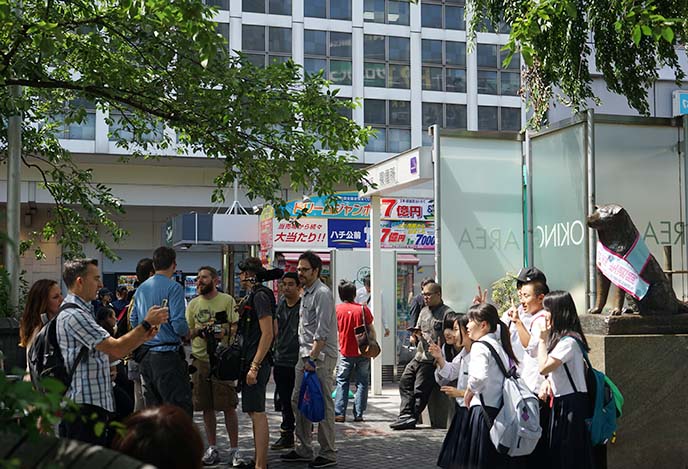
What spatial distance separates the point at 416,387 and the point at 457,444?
395cm

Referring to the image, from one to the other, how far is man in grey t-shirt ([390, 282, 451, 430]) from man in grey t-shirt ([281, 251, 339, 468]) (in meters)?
2.17

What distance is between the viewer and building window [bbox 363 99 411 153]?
34.9m

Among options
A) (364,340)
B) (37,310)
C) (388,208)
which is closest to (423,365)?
(364,340)

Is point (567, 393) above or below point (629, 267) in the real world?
below

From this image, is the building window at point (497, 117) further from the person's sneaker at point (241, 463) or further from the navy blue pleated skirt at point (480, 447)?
the navy blue pleated skirt at point (480, 447)

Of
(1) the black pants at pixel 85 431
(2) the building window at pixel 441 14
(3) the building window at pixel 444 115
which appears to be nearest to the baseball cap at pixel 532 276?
(1) the black pants at pixel 85 431

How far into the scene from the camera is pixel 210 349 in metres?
8.23

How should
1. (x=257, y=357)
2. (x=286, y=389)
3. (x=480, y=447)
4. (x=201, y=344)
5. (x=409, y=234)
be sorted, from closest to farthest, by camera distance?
1. (x=480, y=447)
2. (x=257, y=357)
3. (x=201, y=344)
4. (x=286, y=389)
5. (x=409, y=234)

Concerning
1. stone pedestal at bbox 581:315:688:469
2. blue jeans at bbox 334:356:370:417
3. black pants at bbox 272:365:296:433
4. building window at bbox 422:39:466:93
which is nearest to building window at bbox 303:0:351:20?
building window at bbox 422:39:466:93

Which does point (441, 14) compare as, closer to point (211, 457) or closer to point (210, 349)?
point (210, 349)

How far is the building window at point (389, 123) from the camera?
34.9 meters

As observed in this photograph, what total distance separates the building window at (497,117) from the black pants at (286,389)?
93.2 feet

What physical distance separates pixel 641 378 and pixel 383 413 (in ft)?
16.3

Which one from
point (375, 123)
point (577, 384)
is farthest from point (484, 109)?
point (577, 384)
